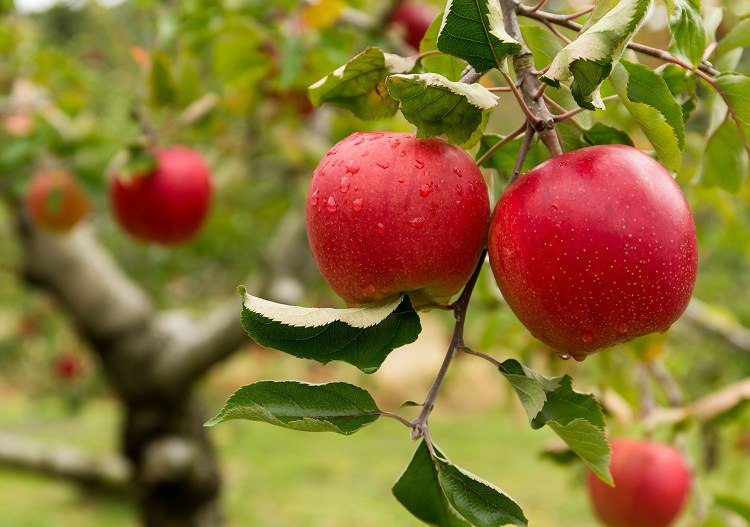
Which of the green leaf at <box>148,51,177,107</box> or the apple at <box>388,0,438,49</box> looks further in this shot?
the apple at <box>388,0,438,49</box>

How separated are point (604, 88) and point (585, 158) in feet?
0.39

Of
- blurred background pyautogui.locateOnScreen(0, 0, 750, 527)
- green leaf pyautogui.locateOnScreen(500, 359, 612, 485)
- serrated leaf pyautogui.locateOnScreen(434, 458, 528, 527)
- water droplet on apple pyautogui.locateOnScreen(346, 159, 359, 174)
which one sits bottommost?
blurred background pyautogui.locateOnScreen(0, 0, 750, 527)

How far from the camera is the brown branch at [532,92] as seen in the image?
44cm

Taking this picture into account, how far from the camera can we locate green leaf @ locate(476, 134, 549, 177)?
0.52 meters

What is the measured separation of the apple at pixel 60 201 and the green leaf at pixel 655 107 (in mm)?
1371

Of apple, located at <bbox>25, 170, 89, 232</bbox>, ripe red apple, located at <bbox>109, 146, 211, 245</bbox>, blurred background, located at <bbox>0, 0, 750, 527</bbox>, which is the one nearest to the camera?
blurred background, located at <bbox>0, 0, 750, 527</bbox>

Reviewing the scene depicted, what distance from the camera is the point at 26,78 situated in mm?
1899

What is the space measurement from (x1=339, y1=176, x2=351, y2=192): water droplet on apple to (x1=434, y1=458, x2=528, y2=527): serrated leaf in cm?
17

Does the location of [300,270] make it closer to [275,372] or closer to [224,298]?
[224,298]

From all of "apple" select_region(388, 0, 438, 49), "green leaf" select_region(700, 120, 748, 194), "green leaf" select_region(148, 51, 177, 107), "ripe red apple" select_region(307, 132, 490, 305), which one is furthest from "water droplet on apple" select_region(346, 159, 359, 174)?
"apple" select_region(388, 0, 438, 49)

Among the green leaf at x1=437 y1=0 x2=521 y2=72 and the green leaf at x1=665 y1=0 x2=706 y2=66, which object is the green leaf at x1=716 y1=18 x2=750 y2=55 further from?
the green leaf at x1=437 y1=0 x2=521 y2=72

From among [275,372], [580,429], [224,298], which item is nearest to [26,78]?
[224,298]

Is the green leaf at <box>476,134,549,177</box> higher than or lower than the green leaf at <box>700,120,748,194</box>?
higher

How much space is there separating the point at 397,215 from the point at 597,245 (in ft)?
0.35
